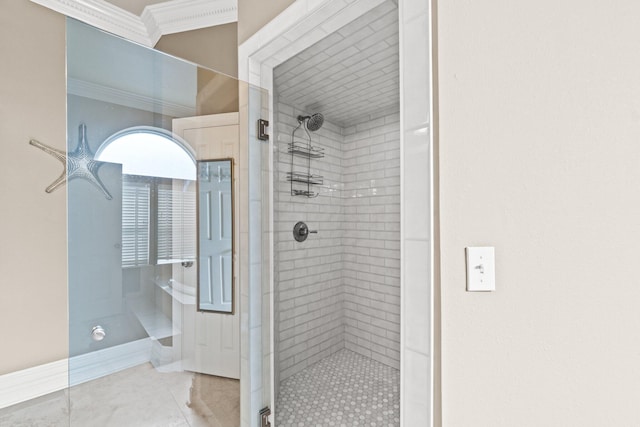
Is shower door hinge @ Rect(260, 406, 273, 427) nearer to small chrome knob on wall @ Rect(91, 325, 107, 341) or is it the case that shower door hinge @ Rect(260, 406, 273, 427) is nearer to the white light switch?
small chrome knob on wall @ Rect(91, 325, 107, 341)

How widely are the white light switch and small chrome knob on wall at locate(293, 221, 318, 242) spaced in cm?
207

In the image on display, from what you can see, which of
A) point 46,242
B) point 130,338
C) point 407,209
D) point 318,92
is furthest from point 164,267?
point 318,92

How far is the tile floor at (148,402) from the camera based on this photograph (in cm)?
138

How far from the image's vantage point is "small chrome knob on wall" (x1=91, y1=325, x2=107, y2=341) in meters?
1.28

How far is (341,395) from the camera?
2.27 metres

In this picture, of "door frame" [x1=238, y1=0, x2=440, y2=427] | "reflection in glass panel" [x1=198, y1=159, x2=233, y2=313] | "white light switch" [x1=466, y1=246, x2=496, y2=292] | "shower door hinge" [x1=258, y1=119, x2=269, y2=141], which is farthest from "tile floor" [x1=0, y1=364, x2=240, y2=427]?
"white light switch" [x1=466, y1=246, x2=496, y2=292]

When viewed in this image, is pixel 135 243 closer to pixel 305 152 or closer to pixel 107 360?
pixel 107 360

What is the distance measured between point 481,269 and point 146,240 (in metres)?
Result: 1.35

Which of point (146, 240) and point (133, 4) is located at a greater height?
point (133, 4)

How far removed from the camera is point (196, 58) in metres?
2.60

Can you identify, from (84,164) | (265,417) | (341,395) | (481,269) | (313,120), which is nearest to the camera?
(481,269)

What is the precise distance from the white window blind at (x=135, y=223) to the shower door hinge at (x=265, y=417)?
1.04 m

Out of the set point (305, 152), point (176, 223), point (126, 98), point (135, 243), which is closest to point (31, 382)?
point (135, 243)

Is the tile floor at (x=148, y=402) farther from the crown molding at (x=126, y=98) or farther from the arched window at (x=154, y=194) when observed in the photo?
the crown molding at (x=126, y=98)
